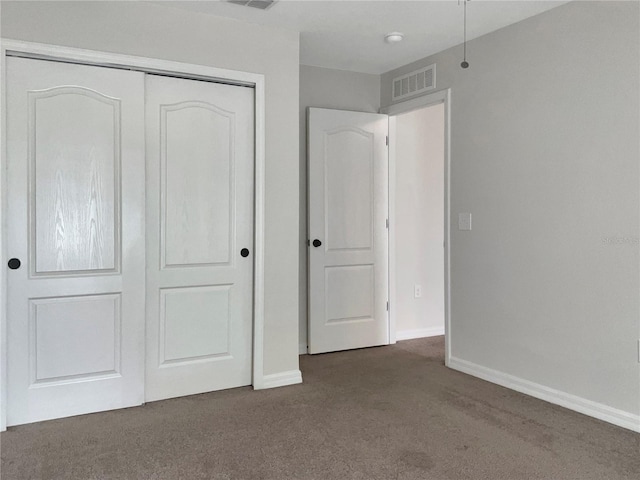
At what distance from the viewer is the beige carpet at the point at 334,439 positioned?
7.73 ft

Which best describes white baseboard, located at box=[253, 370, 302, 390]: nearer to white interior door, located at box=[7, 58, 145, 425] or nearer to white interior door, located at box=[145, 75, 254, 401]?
white interior door, located at box=[145, 75, 254, 401]

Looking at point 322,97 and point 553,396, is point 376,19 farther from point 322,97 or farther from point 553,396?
point 553,396

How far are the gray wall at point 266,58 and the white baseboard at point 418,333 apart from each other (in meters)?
1.62

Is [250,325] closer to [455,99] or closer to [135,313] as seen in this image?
[135,313]

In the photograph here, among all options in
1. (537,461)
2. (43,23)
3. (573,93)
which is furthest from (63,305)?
(573,93)

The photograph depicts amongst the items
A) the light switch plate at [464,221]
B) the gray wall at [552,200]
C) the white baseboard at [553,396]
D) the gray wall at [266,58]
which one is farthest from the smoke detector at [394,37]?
the white baseboard at [553,396]

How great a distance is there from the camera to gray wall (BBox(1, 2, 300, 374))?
9.87 feet

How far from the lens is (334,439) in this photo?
269 cm

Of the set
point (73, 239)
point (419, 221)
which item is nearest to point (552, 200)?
point (419, 221)

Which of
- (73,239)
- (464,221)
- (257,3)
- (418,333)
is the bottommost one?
(418,333)

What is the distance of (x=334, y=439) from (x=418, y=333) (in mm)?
2570

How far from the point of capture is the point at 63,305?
2.99 metres

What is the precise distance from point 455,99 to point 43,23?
2.88m

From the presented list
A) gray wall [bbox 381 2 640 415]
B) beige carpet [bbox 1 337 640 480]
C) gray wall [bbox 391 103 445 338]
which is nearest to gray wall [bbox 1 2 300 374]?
beige carpet [bbox 1 337 640 480]
